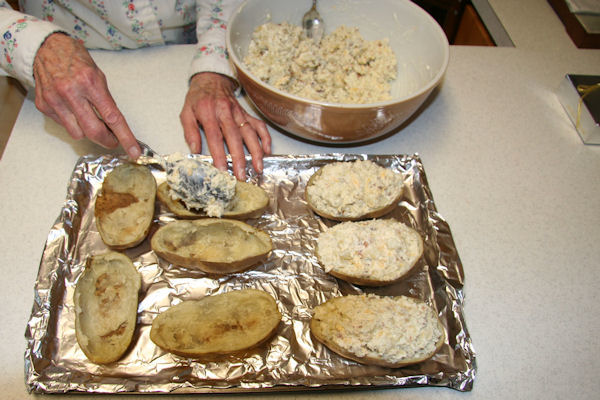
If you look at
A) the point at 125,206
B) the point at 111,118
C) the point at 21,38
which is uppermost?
the point at 21,38

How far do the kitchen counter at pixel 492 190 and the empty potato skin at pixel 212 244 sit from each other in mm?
286

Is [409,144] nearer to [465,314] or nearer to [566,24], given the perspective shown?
[465,314]

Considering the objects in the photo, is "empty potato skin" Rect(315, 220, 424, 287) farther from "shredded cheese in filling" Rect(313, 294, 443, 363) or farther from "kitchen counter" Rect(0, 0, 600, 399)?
"kitchen counter" Rect(0, 0, 600, 399)

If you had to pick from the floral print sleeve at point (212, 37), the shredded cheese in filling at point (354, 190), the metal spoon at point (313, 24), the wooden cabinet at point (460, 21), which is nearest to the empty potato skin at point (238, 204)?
the shredded cheese in filling at point (354, 190)

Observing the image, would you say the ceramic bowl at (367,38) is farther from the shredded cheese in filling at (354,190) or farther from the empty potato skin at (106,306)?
the empty potato skin at (106,306)

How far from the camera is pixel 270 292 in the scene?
94 cm

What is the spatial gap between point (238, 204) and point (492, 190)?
75 centimetres

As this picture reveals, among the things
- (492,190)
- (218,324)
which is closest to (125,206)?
(218,324)

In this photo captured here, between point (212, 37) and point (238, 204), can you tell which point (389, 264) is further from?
point (212, 37)

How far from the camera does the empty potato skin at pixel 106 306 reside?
32.2 inches

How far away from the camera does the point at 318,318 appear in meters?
0.86

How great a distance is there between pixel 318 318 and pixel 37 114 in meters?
1.08

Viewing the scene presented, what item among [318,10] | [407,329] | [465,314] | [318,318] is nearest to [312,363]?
[318,318]

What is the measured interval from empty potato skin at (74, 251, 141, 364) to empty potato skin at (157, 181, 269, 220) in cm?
18
